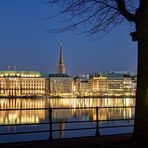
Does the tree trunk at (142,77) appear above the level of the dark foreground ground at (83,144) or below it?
above

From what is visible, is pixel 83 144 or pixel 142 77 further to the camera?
pixel 83 144

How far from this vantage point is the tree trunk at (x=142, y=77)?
46.5 feet

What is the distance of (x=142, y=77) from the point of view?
14.4 m

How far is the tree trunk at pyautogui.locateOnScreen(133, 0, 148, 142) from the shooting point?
46.5 feet

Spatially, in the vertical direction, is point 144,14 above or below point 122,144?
above

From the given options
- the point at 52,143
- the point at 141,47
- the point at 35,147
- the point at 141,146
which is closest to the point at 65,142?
the point at 52,143

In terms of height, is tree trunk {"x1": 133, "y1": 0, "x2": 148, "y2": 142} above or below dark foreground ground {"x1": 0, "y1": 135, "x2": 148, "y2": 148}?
above

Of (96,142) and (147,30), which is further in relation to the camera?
(96,142)

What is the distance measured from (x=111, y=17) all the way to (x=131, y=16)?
2.68ft

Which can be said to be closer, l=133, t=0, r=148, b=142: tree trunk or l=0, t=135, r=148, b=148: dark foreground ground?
l=0, t=135, r=148, b=148: dark foreground ground

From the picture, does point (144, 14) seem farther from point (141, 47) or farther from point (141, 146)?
point (141, 146)

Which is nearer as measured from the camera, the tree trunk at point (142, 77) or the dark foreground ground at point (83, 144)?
the dark foreground ground at point (83, 144)

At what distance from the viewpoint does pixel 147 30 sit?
14.3 metres

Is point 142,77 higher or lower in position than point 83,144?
higher
